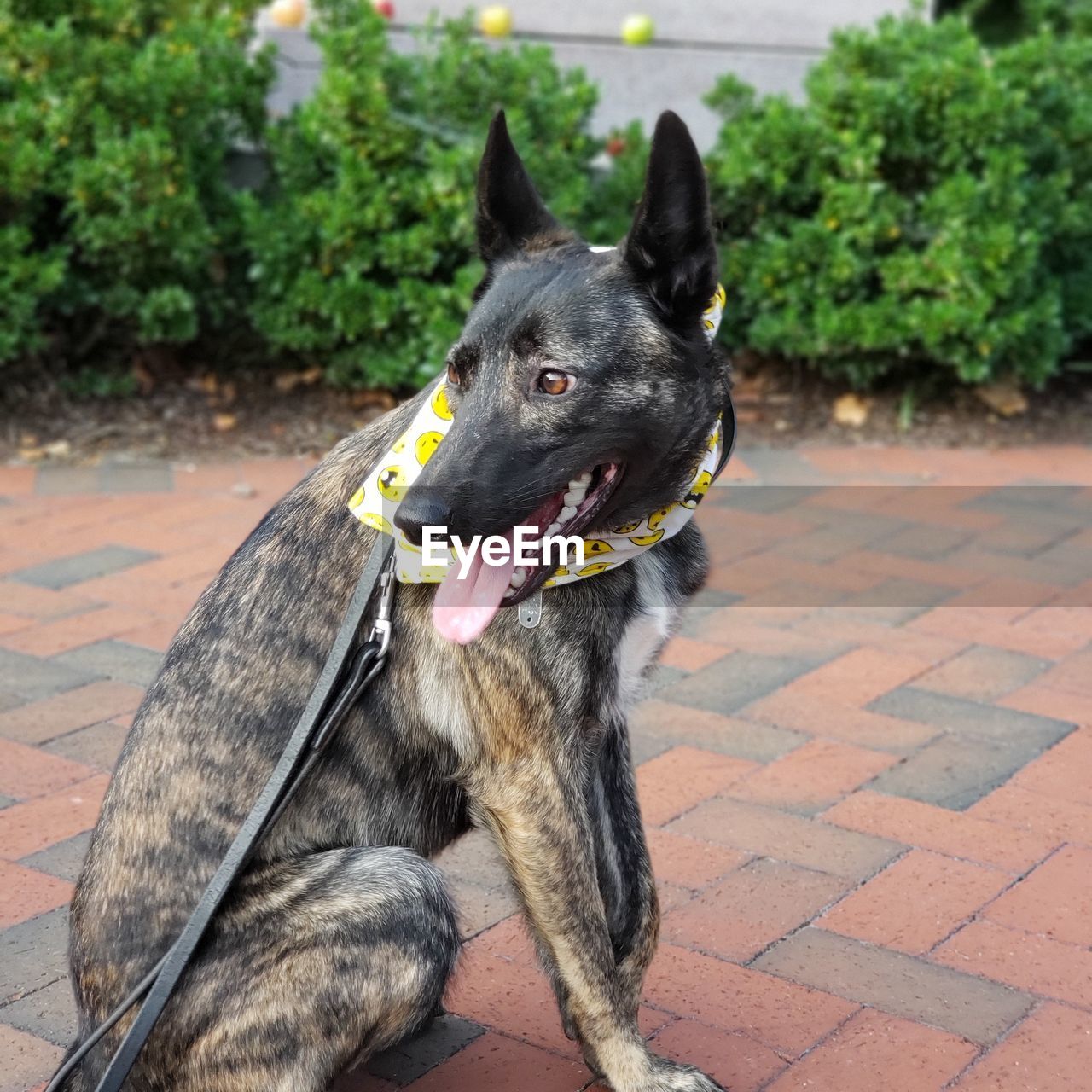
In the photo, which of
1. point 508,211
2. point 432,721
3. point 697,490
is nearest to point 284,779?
point 432,721

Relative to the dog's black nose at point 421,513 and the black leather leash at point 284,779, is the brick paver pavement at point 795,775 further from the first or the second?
the dog's black nose at point 421,513

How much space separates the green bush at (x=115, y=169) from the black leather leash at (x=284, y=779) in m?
3.95

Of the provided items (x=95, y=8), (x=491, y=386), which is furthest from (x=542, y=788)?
(x=95, y=8)

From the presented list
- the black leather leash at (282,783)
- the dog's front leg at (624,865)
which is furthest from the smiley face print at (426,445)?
the dog's front leg at (624,865)

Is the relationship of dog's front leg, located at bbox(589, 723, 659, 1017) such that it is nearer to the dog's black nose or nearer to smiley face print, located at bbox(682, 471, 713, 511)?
smiley face print, located at bbox(682, 471, 713, 511)

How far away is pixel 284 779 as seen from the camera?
7.56 ft

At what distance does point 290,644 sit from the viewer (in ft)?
7.97

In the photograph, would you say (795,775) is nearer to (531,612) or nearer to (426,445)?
(531,612)

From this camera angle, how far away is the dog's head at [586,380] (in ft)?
7.51

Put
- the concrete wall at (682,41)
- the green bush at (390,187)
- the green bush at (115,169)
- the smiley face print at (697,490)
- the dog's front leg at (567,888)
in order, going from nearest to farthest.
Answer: the dog's front leg at (567,888), the smiley face print at (697,490), the green bush at (115,169), the green bush at (390,187), the concrete wall at (682,41)

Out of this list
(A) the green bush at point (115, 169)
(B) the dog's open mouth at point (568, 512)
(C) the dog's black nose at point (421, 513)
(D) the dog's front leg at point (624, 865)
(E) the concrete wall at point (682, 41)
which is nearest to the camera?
(C) the dog's black nose at point (421, 513)

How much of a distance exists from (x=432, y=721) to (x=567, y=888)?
1.18 feet

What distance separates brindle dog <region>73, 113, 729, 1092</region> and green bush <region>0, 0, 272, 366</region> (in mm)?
3759
